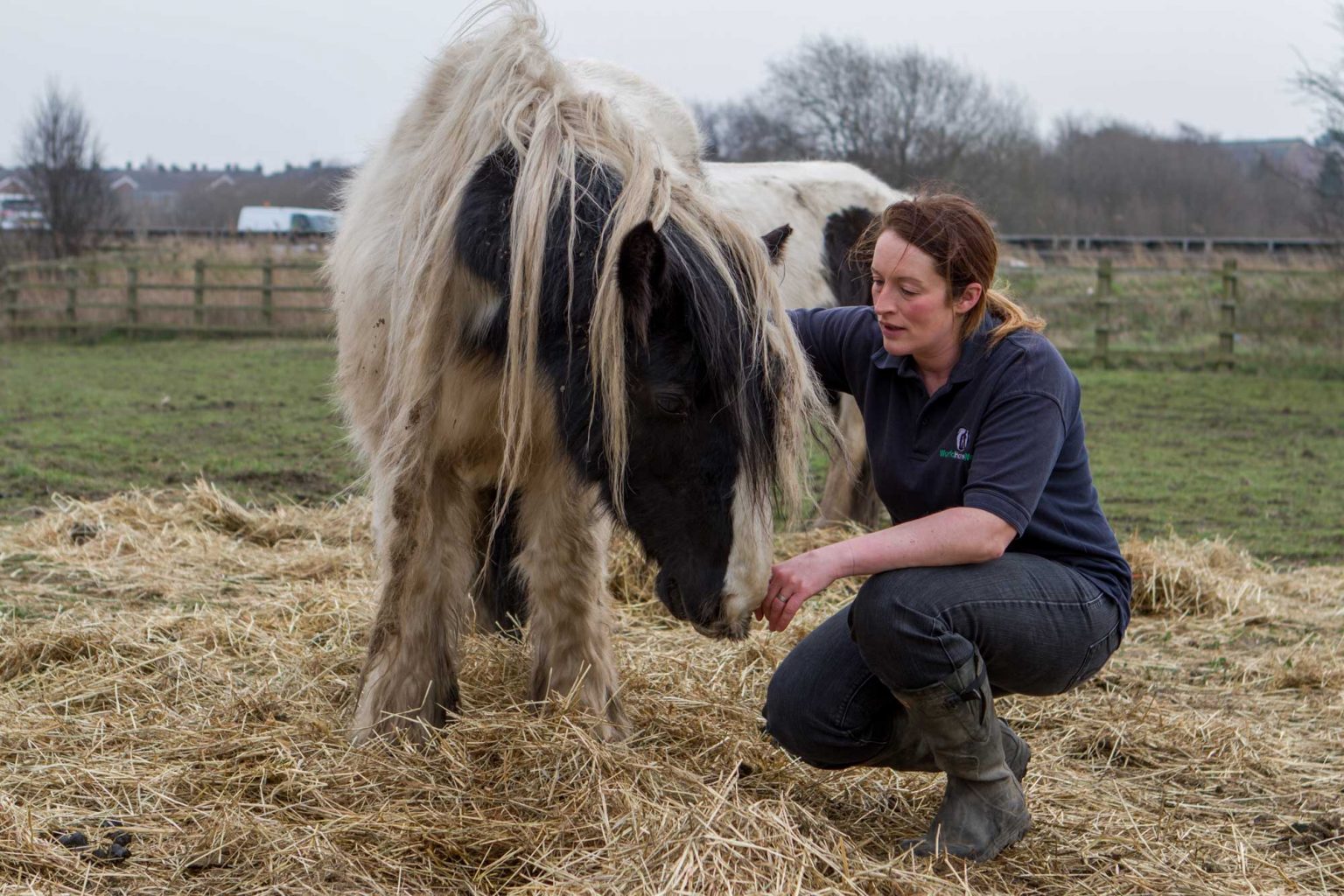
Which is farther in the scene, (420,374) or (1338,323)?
(1338,323)

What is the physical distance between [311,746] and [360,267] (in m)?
1.22

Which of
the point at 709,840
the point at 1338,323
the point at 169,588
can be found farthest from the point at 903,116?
the point at 709,840

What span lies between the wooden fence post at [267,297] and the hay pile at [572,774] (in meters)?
14.5

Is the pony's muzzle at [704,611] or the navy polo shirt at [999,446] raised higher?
the navy polo shirt at [999,446]

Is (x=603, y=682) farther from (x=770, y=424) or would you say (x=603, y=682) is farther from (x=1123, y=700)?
(x=1123, y=700)

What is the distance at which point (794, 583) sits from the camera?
242 centimetres

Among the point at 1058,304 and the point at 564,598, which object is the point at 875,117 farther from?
the point at 564,598

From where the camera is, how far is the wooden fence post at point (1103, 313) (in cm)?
1505

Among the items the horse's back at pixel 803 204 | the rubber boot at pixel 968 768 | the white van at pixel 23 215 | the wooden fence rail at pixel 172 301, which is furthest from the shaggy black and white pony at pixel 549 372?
the white van at pixel 23 215

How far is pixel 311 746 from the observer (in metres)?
2.81

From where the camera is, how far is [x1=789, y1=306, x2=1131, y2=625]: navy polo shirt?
243cm

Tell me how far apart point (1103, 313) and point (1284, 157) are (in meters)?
12.2

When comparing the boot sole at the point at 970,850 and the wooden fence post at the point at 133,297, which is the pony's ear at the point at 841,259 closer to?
the boot sole at the point at 970,850

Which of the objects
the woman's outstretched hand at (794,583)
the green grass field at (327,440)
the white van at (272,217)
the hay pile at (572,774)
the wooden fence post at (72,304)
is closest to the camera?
the hay pile at (572,774)
